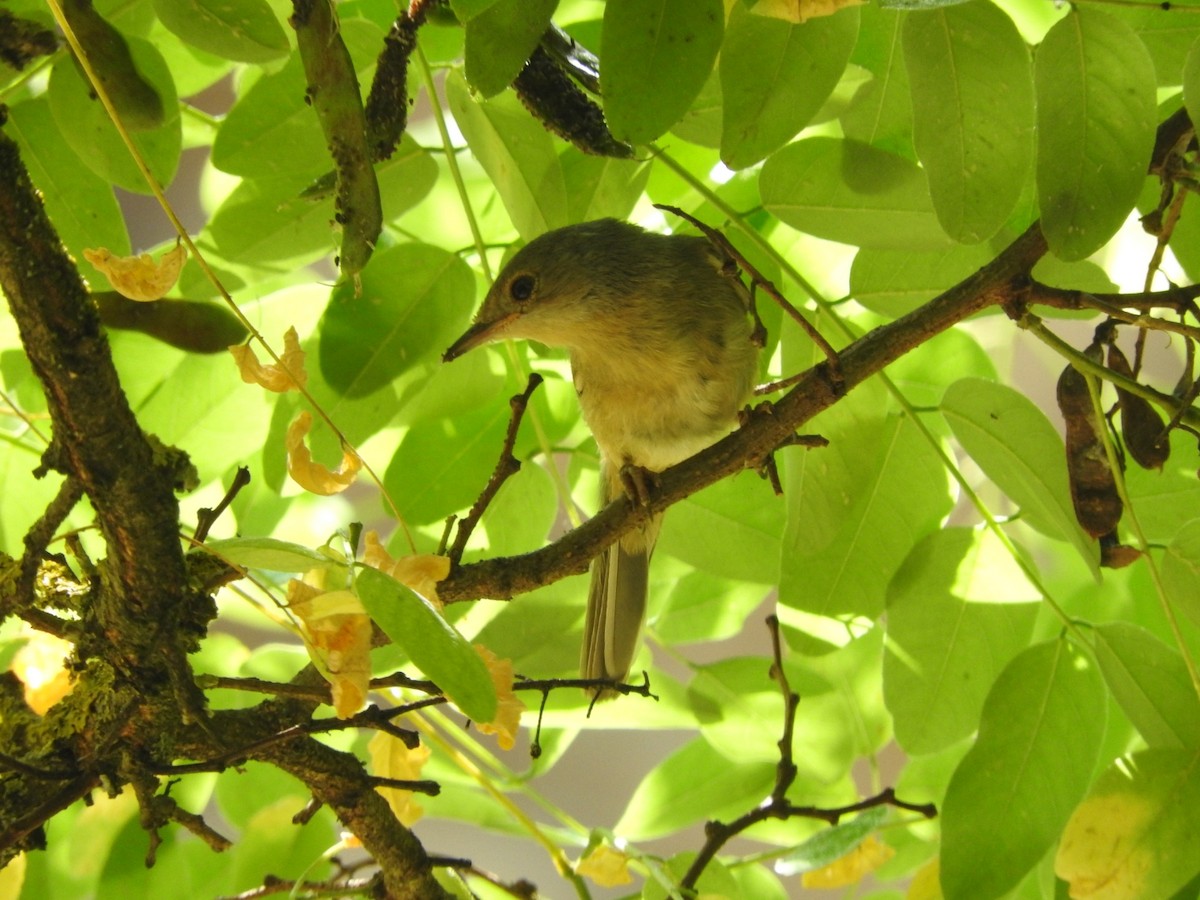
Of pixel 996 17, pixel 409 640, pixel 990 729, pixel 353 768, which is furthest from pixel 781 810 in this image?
pixel 996 17

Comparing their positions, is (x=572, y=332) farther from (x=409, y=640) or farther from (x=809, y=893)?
(x=809, y=893)

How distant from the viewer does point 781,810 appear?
159 centimetres

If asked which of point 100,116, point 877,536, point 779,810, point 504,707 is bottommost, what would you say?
point 779,810

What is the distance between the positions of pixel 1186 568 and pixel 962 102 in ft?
2.09

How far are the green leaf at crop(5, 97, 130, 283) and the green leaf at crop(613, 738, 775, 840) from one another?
4.29 ft

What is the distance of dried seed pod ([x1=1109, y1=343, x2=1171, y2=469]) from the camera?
4.41 feet

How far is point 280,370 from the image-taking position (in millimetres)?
1216

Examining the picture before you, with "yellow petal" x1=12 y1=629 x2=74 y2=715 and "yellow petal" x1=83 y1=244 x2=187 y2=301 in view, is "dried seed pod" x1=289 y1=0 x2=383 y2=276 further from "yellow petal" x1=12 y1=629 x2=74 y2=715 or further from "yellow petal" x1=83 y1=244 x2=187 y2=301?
"yellow petal" x1=12 y1=629 x2=74 y2=715

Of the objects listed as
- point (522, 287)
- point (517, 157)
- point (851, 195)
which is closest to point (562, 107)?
point (517, 157)

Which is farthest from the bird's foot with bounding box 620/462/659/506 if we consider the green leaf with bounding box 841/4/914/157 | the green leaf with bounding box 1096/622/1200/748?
the green leaf with bounding box 1096/622/1200/748

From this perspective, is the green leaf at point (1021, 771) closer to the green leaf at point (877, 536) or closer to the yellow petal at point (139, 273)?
the green leaf at point (877, 536)

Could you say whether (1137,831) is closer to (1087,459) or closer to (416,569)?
(1087,459)

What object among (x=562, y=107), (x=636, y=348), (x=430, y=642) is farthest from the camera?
(x=636, y=348)

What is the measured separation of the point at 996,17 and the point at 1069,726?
0.93m
